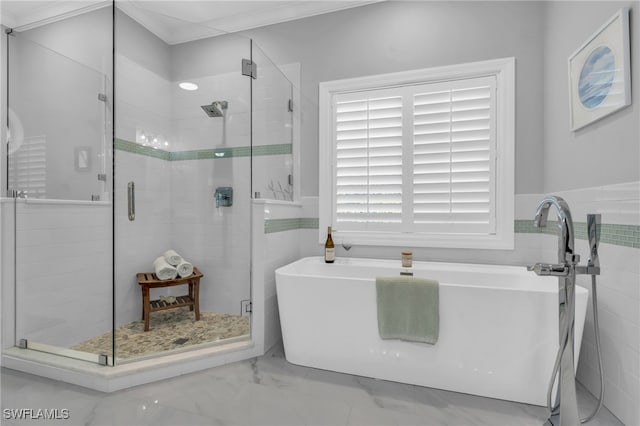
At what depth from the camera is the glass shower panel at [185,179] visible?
90.0 inches

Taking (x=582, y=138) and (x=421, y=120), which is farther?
(x=421, y=120)

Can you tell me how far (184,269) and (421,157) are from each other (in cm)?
205

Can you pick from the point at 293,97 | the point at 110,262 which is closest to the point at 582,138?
the point at 293,97

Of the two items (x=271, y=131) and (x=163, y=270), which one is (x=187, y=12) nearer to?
(x=271, y=131)

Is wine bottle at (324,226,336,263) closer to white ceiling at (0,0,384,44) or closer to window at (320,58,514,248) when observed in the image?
window at (320,58,514,248)

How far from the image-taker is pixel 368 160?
2520 millimetres

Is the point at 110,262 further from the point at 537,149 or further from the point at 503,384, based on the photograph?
the point at 537,149

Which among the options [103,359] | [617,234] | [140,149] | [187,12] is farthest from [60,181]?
[617,234]

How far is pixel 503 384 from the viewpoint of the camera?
1.61 meters

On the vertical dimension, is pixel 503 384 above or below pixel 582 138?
below

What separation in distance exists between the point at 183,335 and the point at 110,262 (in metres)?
0.72

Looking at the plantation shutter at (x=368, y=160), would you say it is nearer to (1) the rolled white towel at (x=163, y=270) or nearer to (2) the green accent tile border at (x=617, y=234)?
(2) the green accent tile border at (x=617, y=234)

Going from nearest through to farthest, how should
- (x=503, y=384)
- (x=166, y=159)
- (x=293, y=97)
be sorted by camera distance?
(x=503, y=384), (x=166, y=159), (x=293, y=97)

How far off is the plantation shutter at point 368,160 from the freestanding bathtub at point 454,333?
23.5 inches
